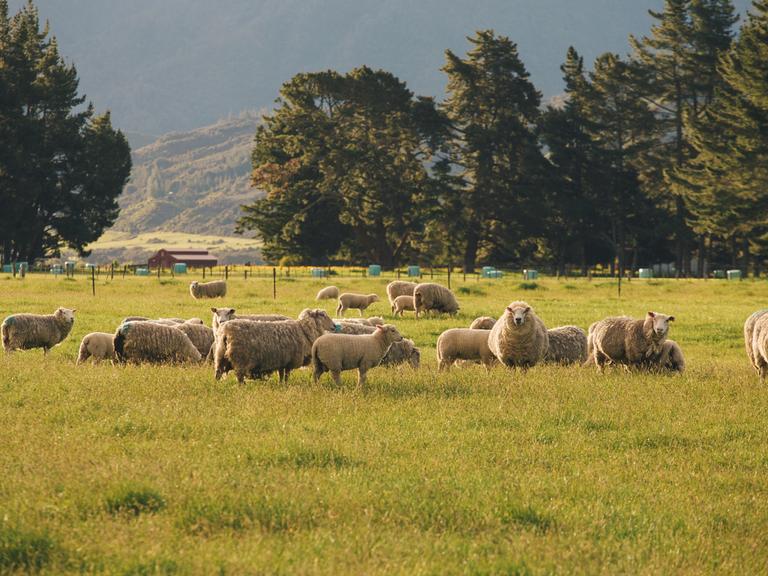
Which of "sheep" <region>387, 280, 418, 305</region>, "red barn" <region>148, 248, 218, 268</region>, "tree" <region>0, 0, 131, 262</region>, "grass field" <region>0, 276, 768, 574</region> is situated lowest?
"grass field" <region>0, 276, 768, 574</region>

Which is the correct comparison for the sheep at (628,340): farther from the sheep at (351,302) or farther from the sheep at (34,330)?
the sheep at (351,302)

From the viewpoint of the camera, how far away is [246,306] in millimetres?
38062

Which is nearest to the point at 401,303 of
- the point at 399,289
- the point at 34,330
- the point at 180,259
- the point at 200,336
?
the point at 399,289

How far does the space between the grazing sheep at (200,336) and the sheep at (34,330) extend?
2702 millimetres

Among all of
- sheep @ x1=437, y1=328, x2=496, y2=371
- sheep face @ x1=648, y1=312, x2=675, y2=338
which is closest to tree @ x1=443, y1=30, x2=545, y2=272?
sheep @ x1=437, y1=328, x2=496, y2=371

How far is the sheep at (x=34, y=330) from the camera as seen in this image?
69.9 feet

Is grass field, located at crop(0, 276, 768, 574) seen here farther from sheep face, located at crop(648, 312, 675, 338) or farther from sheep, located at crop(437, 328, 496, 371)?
sheep, located at crop(437, 328, 496, 371)

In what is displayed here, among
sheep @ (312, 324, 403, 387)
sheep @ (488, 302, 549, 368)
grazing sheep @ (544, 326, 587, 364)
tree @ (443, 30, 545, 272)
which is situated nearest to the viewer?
sheep @ (312, 324, 403, 387)

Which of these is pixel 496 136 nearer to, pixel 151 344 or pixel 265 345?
pixel 151 344

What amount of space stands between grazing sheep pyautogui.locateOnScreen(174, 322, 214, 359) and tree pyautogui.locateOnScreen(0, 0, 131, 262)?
215 ft

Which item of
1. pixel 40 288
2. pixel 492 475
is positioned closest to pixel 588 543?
pixel 492 475

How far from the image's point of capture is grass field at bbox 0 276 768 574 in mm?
7770

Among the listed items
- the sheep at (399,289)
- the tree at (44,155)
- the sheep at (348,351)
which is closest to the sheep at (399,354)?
the sheep at (348,351)

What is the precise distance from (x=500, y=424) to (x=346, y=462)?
9.69ft
